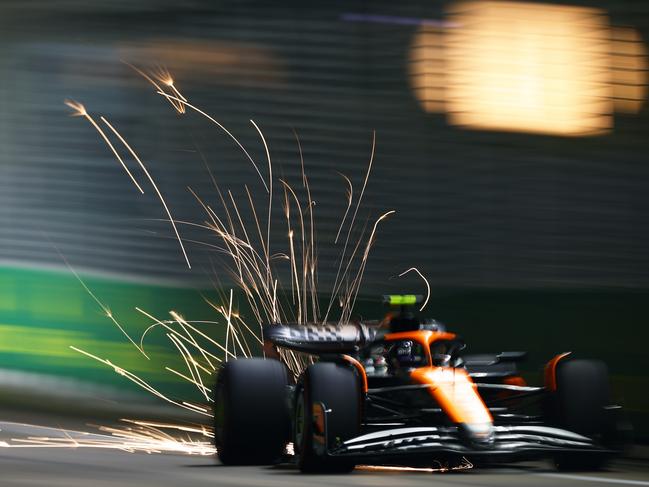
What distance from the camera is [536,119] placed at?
14352 millimetres

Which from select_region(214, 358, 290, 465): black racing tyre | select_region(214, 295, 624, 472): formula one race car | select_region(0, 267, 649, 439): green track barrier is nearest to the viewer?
select_region(214, 295, 624, 472): formula one race car

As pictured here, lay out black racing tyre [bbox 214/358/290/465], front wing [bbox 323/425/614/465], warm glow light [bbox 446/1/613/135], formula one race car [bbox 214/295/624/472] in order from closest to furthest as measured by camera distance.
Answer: front wing [bbox 323/425/614/465]
formula one race car [bbox 214/295/624/472]
black racing tyre [bbox 214/358/290/465]
warm glow light [bbox 446/1/613/135]

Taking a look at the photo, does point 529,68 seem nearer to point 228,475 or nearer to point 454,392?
point 454,392

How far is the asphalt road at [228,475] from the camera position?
415 inches

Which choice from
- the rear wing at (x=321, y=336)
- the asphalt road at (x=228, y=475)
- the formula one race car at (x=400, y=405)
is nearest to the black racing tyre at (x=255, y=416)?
the formula one race car at (x=400, y=405)

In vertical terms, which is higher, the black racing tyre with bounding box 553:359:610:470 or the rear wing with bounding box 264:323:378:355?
the rear wing with bounding box 264:323:378:355

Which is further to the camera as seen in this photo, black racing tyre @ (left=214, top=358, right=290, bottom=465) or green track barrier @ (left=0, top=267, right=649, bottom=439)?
green track barrier @ (left=0, top=267, right=649, bottom=439)

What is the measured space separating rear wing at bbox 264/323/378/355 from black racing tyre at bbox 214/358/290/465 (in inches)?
12.7

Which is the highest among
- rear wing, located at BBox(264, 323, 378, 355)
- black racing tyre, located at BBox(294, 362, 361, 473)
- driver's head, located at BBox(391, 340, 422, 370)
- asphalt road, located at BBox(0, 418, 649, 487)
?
rear wing, located at BBox(264, 323, 378, 355)

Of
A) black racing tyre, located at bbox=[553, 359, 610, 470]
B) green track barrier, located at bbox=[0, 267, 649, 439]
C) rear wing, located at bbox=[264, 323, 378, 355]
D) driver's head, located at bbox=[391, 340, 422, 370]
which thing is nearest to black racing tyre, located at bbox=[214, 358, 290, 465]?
rear wing, located at bbox=[264, 323, 378, 355]

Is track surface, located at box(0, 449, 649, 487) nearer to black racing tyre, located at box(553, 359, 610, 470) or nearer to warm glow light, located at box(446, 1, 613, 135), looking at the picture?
black racing tyre, located at box(553, 359, 610, 470)

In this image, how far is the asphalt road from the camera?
34.6 ft

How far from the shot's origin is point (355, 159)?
1570 centimetres

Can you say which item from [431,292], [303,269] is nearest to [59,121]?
[303,269]
